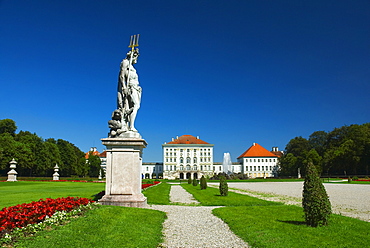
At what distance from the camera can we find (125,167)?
905 centimetres

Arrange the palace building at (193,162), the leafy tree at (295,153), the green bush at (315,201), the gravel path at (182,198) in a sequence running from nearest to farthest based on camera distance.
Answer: the green bush at (315,201)
the gravel path at (182,198)
the leafy tree at (295,153)
the palace building at (193,162)

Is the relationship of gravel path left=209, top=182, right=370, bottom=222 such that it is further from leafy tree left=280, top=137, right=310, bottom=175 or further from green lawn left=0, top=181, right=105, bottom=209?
leafy tree left=280, top=137, right=310, bottom=175

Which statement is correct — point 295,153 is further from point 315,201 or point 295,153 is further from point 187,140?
point 315,201

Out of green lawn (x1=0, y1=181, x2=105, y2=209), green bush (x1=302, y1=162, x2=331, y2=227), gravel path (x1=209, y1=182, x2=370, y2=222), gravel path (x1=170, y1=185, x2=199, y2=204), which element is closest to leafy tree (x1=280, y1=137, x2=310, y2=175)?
gravel path (x1=209, y1=182, x2=370, y2=222)

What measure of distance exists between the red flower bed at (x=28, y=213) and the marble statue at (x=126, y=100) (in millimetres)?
2868

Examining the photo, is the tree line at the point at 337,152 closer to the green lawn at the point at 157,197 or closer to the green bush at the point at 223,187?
the green bush at the point at 223,187

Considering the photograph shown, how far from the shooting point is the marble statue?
9555 millimetres

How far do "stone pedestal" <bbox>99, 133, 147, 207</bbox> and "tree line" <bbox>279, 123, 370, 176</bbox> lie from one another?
1606 inches

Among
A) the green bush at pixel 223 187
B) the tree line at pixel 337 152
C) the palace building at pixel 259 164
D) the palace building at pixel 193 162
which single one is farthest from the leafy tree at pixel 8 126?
the palace building at pixel 259 164

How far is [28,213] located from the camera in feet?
18.0

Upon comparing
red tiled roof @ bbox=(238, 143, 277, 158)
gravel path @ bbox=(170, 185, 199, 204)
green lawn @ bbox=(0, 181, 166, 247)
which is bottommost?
gravel path @ bbox=(170, 185, 199, 204)

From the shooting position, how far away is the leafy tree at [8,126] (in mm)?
51344

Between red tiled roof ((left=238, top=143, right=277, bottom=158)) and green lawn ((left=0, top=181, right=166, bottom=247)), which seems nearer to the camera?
green lawn ((left=0, top=181, right=166, bottom=247))

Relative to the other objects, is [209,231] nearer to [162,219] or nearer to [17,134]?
[162,219]
